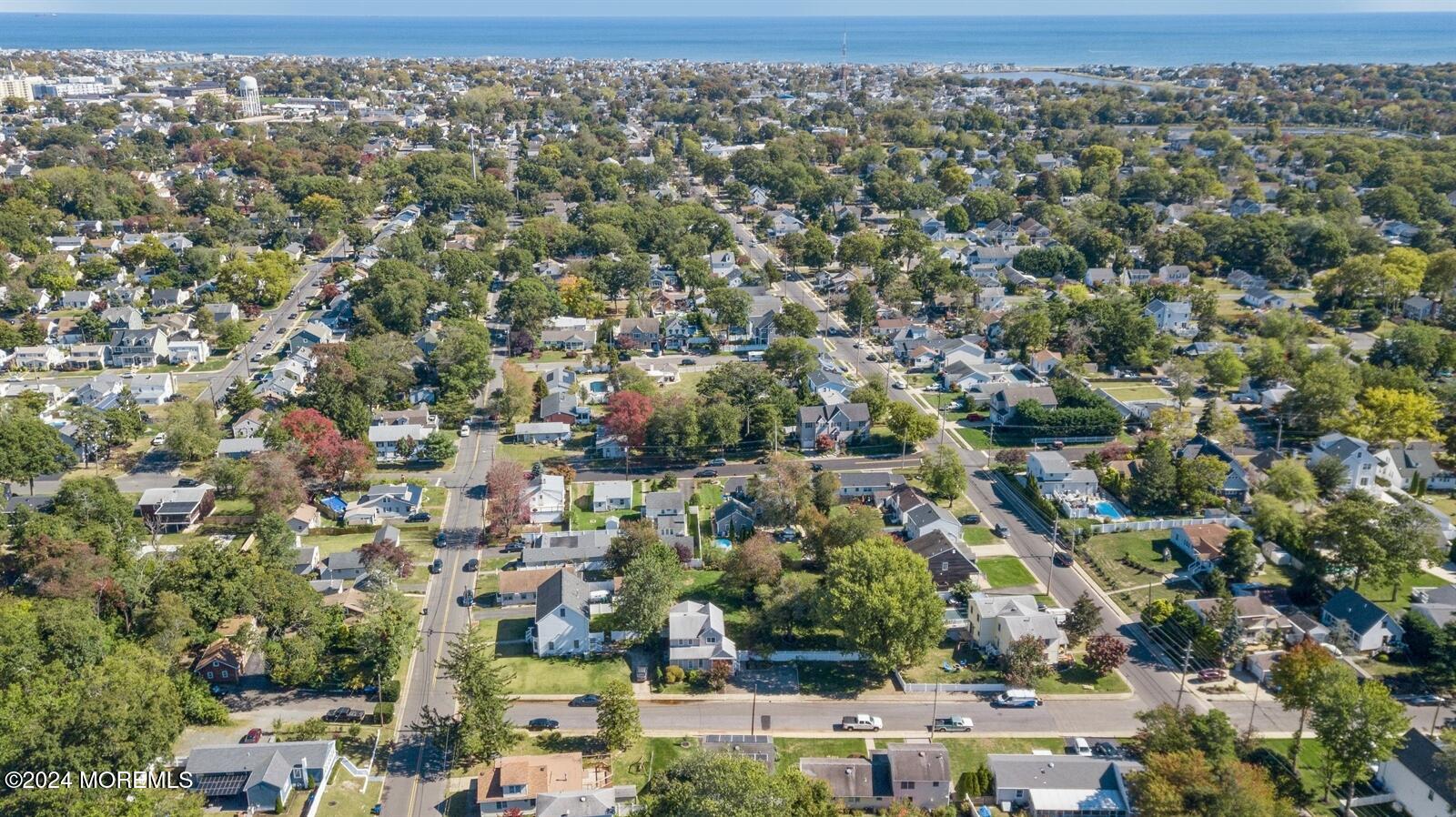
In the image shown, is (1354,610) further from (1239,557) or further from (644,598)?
(644,598)

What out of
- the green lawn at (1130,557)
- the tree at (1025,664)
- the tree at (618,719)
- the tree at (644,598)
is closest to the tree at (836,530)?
the tree at (644,598)

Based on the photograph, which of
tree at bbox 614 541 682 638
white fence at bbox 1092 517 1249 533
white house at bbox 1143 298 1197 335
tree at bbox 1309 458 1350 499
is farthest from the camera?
white house at bbox 1143 298 1197 335

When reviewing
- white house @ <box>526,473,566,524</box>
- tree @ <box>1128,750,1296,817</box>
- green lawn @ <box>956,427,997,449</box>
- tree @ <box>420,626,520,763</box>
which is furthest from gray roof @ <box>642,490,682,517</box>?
tree @ <box>1128,750,1296,817</box>

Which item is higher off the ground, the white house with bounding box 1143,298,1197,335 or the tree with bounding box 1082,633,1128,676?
the white house with bounding box 1143,298,1197,335

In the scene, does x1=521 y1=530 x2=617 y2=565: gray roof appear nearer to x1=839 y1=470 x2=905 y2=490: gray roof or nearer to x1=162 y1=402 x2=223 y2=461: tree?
x1=839 y1=470 x2=905 y2=490: gray roof

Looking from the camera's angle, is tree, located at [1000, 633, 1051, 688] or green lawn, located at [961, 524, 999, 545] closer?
tree, located at [1000, 633, 1051, 688]

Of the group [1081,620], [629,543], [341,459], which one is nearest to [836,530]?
[629,543]
